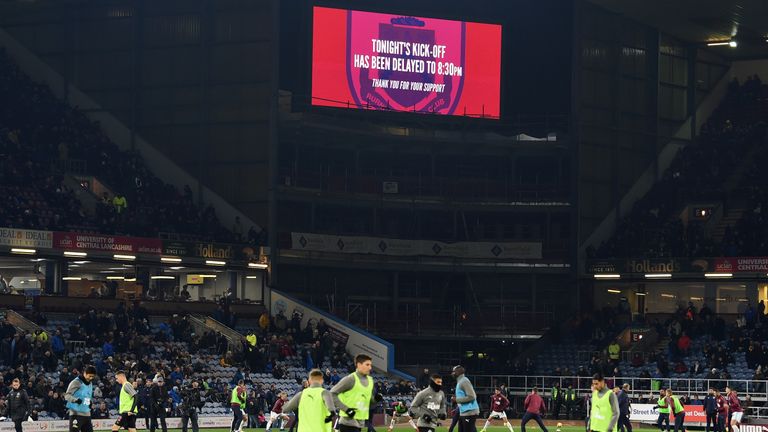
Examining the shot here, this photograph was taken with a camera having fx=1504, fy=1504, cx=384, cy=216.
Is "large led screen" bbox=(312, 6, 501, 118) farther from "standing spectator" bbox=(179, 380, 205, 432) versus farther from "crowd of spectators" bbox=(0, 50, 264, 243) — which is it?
"standing spectator" bbox=(179, 380, 205, 432)

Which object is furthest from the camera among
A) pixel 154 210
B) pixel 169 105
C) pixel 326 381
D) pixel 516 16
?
pixel 516 16

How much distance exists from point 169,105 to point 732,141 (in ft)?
101

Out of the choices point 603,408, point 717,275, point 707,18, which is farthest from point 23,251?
point 603,408

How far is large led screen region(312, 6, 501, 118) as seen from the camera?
76.0 metres

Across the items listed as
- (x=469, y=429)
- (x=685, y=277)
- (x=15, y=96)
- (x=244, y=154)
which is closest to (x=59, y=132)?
(x=15, y=96)

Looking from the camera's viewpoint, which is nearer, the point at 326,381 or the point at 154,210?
the point at 326,381

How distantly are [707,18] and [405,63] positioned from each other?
1618 cm

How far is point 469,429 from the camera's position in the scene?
3178 centimetres

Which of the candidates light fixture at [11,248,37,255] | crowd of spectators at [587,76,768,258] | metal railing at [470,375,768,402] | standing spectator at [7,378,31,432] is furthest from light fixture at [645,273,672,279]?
standing spectator at [7,378,31,432]

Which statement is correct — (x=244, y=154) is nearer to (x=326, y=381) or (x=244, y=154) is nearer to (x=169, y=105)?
(x=169, y=105)

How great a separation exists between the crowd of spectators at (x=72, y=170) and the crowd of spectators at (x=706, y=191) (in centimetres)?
2044

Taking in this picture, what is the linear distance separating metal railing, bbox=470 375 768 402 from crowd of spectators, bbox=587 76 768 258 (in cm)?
1044

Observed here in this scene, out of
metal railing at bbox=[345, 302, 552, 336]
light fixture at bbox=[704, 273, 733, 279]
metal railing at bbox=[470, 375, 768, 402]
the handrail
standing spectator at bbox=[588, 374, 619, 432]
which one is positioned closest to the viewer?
standing spectator at bbox=[588, 374, 619, 432]

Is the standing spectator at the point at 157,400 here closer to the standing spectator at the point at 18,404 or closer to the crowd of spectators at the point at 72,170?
the standing spectator at the point at 18,404
